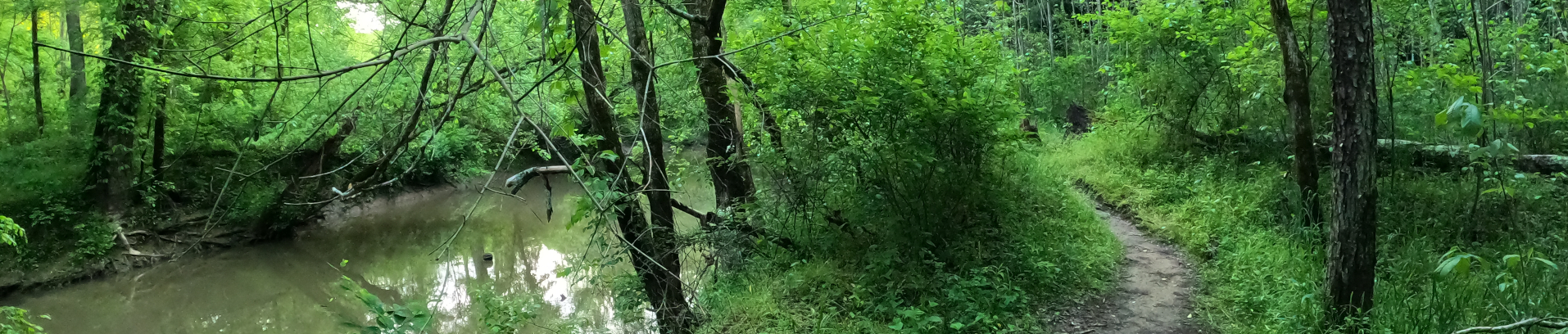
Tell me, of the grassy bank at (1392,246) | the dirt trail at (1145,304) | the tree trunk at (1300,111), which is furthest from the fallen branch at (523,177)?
the tree trunk at (1300,111)

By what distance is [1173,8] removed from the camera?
8.41 m

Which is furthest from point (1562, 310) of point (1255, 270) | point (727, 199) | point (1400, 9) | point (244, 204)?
point (244, 204)

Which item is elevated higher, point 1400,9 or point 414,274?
point 1400,9

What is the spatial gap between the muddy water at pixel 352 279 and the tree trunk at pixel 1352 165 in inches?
A: 186

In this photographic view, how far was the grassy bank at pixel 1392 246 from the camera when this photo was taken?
372cm

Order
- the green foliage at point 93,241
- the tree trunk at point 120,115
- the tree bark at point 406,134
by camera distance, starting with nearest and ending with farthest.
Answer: the tree bark at point 406,134 < the tree trunk at point 120,115 < the green foliage at point 93,241

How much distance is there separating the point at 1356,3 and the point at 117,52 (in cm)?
1175

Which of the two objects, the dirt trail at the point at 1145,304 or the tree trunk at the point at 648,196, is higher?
the tree trunk at the point at 648,196

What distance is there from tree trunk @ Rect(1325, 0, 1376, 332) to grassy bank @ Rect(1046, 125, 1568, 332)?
0.17 m

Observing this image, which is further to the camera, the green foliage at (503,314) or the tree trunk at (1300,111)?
the tree trunk at (1300,111)

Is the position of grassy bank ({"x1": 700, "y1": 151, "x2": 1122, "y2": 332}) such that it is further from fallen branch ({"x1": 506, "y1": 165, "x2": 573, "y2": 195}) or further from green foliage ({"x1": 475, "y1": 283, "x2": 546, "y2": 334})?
fallen branch ({"x1": 506, "y1": 165, "x2": 573, "y2": 195})

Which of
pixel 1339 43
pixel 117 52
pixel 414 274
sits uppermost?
pixel 117 52

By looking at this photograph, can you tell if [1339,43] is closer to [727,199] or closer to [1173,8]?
[727,199]

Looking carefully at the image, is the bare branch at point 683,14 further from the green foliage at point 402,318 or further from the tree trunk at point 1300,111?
the tree trunk at point 1300,111
